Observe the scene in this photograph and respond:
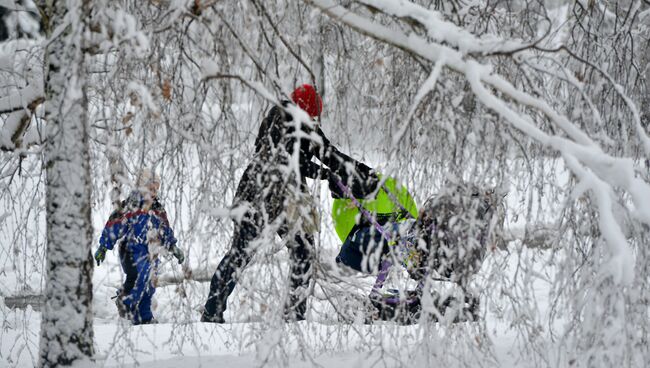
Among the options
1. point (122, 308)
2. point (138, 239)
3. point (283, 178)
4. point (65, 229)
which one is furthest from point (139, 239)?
point (283, 178)

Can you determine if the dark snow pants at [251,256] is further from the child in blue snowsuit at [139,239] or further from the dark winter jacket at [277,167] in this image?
the child in blue snowsuit at [139,239]

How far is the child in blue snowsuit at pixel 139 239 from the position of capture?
3174mm

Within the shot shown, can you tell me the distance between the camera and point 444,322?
2.77 metres

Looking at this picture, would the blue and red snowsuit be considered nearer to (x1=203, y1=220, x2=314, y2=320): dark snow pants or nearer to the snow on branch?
(x1=203, y1=220, x2=314, y2=320): dark snow pants

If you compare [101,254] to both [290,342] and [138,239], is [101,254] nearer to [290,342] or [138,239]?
[138,239]

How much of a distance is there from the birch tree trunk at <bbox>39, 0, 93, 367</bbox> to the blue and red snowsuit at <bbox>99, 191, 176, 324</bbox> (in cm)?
19

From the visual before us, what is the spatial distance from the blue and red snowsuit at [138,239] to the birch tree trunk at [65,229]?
185mm

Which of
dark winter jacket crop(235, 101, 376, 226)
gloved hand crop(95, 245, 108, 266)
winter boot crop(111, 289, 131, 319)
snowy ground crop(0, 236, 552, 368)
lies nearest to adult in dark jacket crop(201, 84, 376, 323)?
dark winter jacket crop(235, 101, 376, 226)

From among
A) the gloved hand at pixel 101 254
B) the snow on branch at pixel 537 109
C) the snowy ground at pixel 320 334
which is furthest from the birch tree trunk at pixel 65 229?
the gloved hand at pixel 101 254

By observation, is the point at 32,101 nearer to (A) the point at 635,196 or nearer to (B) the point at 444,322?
(B) the point at 444,322

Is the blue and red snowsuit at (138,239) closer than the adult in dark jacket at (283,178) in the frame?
No

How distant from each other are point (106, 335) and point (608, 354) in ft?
12.9

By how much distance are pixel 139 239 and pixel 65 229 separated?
0.69m

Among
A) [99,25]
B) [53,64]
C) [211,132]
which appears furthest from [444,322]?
[53,64]
